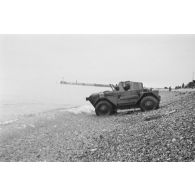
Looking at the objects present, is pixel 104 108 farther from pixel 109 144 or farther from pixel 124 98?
pixel 109 144

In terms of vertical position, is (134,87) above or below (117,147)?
above

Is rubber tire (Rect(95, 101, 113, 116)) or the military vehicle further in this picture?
rubber tire (Rect(95, 101, 113, 116))

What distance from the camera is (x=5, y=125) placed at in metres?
14.2

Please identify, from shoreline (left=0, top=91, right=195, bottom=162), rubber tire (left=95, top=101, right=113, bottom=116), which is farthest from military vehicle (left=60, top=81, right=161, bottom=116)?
shoreline (left=0, top=91, right=195, bottom=162)

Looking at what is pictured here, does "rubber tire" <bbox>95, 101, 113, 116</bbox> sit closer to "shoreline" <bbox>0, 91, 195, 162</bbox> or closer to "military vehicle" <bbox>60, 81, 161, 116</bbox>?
"military vehicle" <bbox>60, 81, 161, 116</bbox>

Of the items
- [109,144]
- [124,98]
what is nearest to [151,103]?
[124,98]

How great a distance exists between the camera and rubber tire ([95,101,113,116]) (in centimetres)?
1443

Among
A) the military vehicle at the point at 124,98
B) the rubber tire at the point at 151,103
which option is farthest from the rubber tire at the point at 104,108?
the rubber tire at the point at 151,103

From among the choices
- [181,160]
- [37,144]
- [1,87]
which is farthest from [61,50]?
[181,160]

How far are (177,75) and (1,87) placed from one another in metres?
6.08

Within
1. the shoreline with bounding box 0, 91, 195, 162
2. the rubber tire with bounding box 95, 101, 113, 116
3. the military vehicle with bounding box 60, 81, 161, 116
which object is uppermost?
the military vehicle with bounding box 60, 81, 161, 116

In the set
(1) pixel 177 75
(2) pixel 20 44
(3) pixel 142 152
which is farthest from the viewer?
(1) pixel 177 75

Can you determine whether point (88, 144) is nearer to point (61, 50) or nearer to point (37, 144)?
point (37, 144)

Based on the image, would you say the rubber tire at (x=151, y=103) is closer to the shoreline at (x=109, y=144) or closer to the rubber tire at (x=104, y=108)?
the rubber tire at (x=104, y=108)
